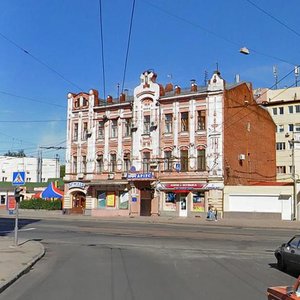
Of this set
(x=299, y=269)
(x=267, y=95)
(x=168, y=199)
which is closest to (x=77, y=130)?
(x=168, y=199)

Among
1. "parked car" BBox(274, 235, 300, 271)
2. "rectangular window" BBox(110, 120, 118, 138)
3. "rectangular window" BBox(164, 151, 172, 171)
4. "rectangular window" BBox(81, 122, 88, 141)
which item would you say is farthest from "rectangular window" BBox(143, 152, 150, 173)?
"parked car" BBox(274, 235, 300, 271)

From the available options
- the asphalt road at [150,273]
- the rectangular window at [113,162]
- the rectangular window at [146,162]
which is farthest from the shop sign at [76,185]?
the asphalt road at [150,273]

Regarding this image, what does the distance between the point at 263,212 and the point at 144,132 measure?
14.6 metres

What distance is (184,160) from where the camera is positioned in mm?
47750

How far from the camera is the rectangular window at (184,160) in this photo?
4741 centimetres

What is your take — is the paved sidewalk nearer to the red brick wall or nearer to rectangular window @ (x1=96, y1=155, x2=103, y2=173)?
the red brick wall

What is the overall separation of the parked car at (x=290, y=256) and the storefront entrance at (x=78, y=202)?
42650mm

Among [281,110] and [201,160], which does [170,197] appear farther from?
[281,110]

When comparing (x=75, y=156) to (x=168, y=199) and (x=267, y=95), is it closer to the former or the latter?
(x=168, y=199)

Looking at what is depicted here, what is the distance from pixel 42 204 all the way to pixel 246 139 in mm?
29610

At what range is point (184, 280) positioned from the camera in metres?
11.2

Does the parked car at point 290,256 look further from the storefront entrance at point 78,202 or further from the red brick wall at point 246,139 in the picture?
the storefront entrance at point 78,202

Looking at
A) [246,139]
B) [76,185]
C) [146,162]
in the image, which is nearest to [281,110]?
[246,139]

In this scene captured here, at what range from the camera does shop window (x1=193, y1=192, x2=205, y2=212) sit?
4597 cm
